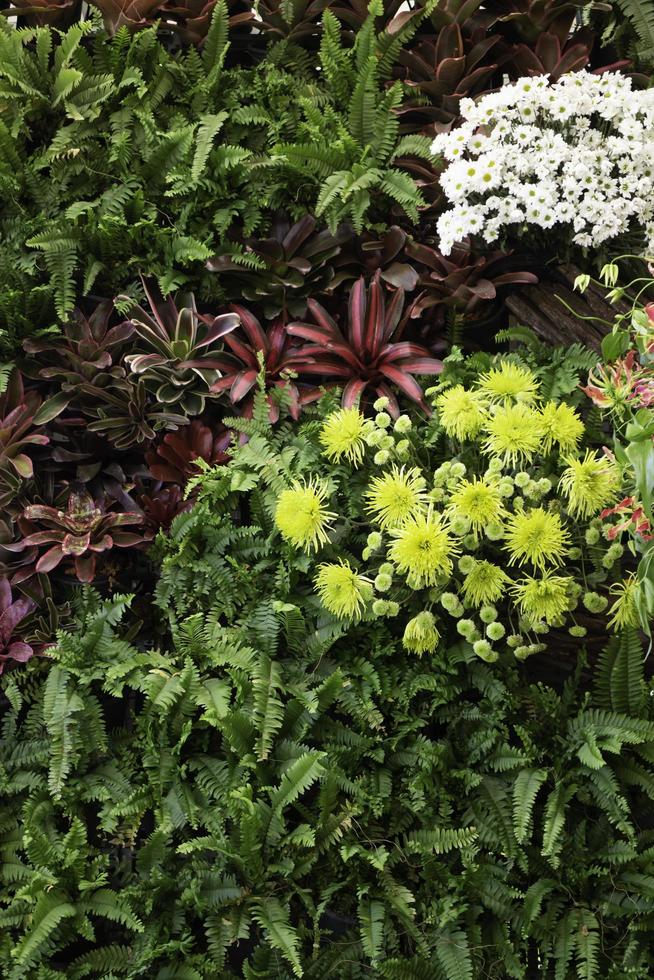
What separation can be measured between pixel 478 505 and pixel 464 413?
301 mm

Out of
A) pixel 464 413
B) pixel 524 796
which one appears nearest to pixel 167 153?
pixel 464 413

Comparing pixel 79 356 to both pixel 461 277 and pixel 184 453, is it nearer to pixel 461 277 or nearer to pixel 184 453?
pixel 184 453

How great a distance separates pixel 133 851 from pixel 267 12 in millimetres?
2874

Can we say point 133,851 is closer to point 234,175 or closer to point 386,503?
point 386,503

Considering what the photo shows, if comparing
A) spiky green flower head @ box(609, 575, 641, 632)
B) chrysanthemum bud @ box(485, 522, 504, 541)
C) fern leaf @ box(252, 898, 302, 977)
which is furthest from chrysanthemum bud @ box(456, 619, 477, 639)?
fern leaf @ box(252, 898, 302, 977)

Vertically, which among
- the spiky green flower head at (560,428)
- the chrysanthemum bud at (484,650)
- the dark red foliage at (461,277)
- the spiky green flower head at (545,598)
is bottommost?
the chrysanthemum bud at (484,650)

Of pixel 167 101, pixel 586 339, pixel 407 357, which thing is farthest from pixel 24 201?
pixel 586 339

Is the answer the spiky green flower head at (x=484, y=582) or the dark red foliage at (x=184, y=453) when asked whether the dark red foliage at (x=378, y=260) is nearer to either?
the dark red foliage at (x=184, y=453)

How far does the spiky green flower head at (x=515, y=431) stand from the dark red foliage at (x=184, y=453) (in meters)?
0.91

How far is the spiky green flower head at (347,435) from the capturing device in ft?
7.77

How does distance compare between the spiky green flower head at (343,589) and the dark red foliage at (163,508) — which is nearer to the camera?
the spiky green flower head at (343,589)

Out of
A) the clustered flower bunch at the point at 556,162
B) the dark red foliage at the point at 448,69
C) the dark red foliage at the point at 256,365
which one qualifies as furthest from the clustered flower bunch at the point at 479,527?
the dark red foliage at the point at 448,69

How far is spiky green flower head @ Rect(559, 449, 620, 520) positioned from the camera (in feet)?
6.88

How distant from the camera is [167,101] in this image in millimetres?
3207
